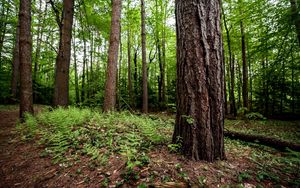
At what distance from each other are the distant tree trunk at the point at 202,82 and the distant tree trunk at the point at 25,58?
6.74 meters

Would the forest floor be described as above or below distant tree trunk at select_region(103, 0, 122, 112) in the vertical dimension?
below

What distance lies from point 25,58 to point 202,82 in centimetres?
715

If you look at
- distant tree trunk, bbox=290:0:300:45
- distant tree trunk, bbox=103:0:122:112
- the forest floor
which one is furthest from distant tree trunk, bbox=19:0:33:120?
distant tree trunk, bbox=290:0:300:45

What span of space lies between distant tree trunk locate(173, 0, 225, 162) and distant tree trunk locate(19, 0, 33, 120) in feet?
22.1

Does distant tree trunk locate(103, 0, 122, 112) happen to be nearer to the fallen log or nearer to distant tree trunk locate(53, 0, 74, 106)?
distant tree trunk locate(53, 0, 74, 106)

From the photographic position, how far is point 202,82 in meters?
2.51

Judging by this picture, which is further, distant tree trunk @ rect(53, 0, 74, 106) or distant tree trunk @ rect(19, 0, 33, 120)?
distant tree trunk @ rect(53, 0, 74, 106)

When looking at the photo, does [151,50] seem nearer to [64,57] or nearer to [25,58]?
[64,57]

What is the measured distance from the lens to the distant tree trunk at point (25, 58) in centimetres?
655

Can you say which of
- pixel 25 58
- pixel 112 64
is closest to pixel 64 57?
pixel 25 58

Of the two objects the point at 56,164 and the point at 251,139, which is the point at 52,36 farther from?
the point at 251,139

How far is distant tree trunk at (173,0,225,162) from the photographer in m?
2.52

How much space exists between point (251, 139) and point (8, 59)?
19.6 m

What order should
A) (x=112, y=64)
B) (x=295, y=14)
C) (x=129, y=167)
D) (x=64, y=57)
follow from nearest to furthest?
(x=129, y=167) < (x=295, y=14) < (x=112, y=64) < (x=64, y=57)
